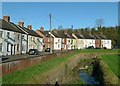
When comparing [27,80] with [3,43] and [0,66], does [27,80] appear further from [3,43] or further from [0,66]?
[3,43]

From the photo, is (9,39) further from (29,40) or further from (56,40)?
(56,40)

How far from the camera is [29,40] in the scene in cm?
6881

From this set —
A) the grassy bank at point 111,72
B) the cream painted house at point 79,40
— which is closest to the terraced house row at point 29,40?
the cream painted house at point 79,40

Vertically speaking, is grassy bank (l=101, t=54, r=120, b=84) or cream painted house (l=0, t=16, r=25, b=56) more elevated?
cream painted house (l=0, t=16, r=25, b=56)

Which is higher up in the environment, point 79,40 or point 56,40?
point 79,40

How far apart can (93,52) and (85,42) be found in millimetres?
46323

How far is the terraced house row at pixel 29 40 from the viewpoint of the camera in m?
51.9

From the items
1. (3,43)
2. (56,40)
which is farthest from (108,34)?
(3,43)

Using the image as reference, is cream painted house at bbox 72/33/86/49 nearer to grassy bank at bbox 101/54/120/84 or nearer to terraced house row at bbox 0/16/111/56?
terraced house row at bbox 0/16/111/56

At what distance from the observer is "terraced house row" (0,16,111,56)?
5194 centimetres

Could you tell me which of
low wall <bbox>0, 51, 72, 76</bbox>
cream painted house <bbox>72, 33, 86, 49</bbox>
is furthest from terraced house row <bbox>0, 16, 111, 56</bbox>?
low wall <bbox>0, 51, 72, 76</bbox>

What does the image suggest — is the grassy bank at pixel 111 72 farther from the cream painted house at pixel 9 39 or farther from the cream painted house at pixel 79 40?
the cream painted house at pixel 79 40

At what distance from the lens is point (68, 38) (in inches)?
4348

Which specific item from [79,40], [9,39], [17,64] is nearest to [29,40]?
[9,39]
